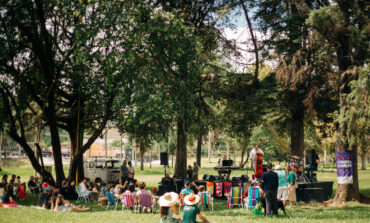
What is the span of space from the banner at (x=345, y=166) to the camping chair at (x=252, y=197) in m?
4.55

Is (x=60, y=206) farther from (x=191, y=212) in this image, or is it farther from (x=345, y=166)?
(x=345, y=166)

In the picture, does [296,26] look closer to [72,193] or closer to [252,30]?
[252,30]

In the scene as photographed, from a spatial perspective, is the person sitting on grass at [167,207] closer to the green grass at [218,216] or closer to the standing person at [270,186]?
the green grass at [218,216]

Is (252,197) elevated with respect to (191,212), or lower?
lower

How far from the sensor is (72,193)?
18.8 m

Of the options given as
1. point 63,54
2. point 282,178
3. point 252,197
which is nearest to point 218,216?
point 252,197

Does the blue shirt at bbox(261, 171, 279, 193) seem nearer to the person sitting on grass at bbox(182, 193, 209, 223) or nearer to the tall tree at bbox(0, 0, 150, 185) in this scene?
the person sitting on grass at bbox(182, 193, 209, 223)

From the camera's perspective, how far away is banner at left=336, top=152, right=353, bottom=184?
16.4m

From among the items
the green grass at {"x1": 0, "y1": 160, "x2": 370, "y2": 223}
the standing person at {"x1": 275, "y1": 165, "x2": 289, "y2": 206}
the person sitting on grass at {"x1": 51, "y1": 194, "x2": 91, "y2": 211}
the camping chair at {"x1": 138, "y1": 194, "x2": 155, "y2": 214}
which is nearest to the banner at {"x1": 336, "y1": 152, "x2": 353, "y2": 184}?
the green grass at {"x1": 0, "y1": 160, "x2": 370, "y2": 223}

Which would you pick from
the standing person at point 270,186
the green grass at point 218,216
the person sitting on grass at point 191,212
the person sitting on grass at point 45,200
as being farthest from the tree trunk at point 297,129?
the person sitting on grass at point 191,212

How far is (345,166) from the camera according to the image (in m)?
16.4

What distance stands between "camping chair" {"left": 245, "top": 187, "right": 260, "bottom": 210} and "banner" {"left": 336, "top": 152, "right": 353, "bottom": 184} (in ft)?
14.9

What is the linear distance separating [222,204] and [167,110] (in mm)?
4460

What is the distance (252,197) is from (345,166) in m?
4.84
